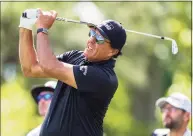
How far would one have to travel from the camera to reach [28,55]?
6844 millimetres

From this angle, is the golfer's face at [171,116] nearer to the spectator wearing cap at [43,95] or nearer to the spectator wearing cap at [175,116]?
the spectator wearing cap at [175,116]

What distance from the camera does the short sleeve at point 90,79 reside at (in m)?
6.60

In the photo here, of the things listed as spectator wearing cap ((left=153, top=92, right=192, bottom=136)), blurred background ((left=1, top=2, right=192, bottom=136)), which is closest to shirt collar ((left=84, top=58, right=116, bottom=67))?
spectator wearing cap ((left=153, top=92, right=192, bottom=136))

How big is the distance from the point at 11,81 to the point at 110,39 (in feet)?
50.3

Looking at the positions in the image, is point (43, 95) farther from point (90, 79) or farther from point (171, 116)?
point (90, 79)

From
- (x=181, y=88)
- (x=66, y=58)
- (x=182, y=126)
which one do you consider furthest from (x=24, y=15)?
(x=181, y=88)

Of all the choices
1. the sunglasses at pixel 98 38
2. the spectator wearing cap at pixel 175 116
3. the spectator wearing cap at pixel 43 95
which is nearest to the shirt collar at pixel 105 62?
the sunglasses at pixel 98 38

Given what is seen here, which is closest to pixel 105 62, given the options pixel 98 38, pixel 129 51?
pixel 98 38

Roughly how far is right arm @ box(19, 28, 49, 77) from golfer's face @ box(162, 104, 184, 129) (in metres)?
2.46

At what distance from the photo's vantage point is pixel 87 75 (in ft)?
21.7

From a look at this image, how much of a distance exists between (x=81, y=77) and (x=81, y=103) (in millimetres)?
196

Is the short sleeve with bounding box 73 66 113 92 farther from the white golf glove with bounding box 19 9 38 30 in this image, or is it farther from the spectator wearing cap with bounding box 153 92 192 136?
the spectator wearing cap with bounding box 153 92 192 136

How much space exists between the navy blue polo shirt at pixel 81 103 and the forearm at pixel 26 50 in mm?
326

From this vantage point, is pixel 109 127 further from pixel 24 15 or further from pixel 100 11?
pixel 24 15
